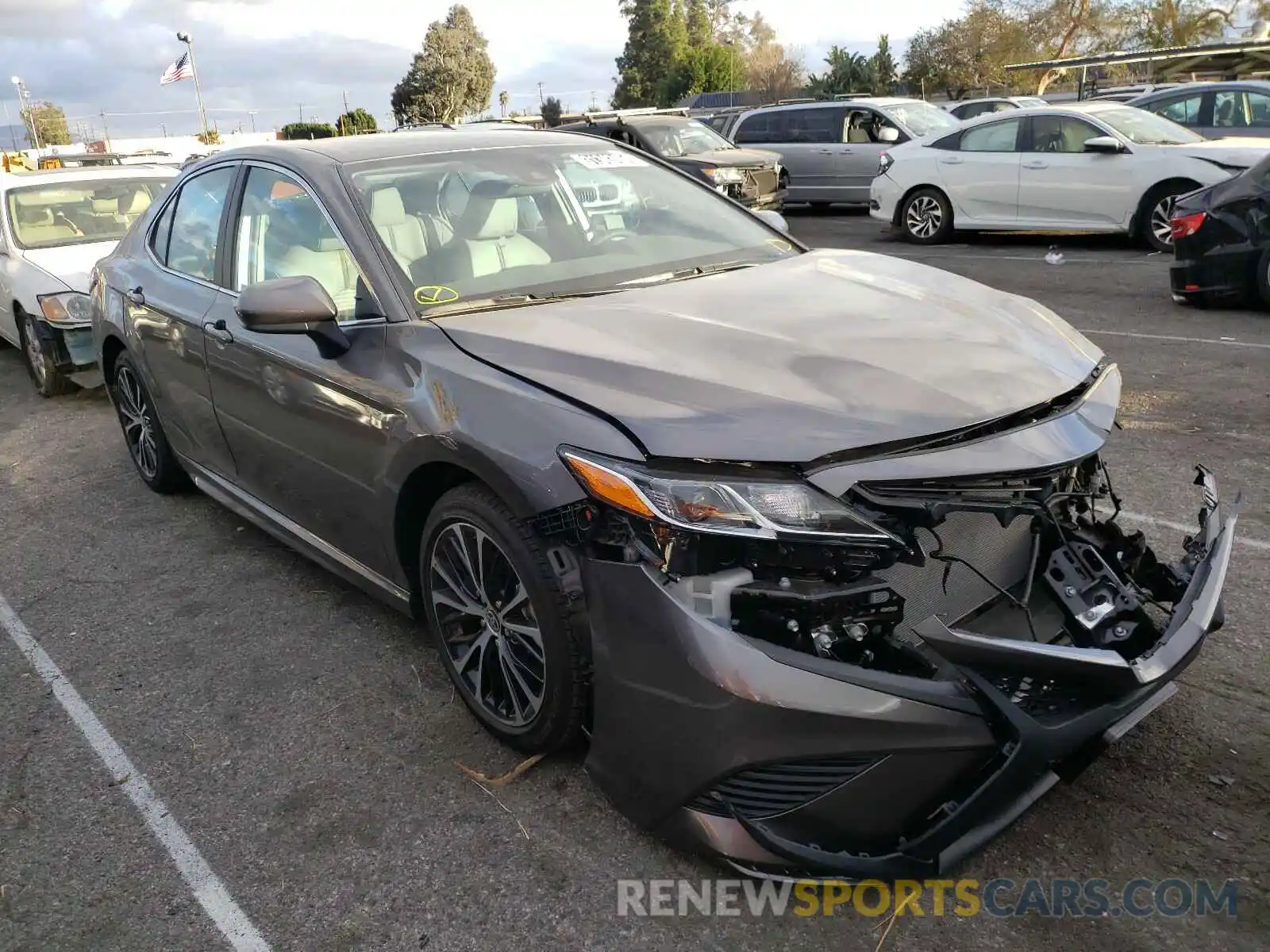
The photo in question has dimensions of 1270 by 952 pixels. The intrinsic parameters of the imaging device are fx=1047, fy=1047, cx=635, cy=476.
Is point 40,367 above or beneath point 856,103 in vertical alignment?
beneath

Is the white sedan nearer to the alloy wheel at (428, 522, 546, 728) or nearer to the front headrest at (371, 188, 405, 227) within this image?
the front headrest at (371, 188, 405, 227)

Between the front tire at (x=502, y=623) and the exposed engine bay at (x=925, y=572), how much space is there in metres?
0.22

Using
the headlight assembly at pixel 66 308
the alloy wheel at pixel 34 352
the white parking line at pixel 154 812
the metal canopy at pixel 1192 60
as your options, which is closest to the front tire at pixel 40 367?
the alloy wheel at pixel 34 352

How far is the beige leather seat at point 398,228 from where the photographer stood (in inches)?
130

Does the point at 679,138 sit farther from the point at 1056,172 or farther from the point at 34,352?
the point at 34,352

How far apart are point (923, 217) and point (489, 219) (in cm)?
1071

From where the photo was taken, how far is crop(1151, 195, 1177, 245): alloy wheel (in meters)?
10.9

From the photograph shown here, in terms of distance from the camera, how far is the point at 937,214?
1298 cm

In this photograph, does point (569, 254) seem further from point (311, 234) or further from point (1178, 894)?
point (1178, 894)

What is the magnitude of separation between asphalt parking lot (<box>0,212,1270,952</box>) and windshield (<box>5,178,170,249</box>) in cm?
464

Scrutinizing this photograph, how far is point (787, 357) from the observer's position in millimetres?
2705

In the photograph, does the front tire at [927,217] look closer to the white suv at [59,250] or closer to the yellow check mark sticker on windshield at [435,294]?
the white suv at [59,250]

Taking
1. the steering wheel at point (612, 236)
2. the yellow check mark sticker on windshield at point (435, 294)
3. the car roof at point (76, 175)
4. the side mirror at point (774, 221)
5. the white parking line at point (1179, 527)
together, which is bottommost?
the white parking line at point (1179, 527)

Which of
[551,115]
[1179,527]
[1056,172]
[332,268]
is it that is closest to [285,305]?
[332,268]
